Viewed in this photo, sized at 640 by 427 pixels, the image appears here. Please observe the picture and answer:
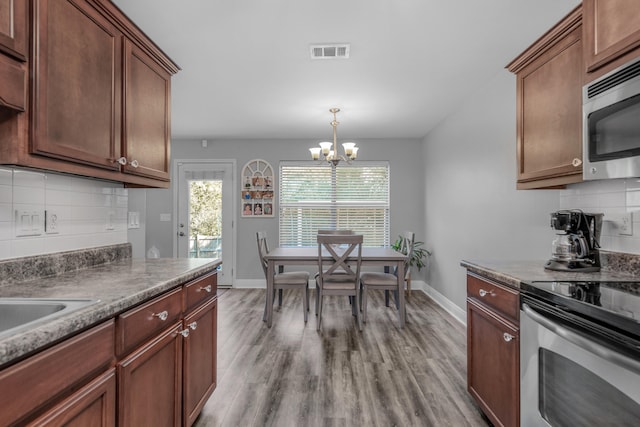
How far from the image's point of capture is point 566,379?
48.8 inches

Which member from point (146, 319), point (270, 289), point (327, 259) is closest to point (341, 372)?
point (327, 259)

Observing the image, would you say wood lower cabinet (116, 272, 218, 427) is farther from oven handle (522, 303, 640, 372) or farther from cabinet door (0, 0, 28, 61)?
oven handle (522, 303, 640, 372)

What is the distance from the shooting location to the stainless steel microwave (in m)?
1.31

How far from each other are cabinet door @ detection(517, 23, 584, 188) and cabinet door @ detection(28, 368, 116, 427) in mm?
2188

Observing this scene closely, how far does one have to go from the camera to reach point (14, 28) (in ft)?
3.65

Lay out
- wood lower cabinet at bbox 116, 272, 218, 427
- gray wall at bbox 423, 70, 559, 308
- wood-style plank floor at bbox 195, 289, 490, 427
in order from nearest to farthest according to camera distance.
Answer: wood lower cabinet at bbox 116, 272, 218, 427
wood-style plank floor at bbox 195, 289, 490, 427
gray wall at bbox 423, 70, 559, 308

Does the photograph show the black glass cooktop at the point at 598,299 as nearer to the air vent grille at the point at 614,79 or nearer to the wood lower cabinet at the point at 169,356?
the air vent grille at the point at 614,79

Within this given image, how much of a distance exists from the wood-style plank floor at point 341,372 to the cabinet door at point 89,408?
3.32 feet

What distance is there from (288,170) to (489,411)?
14.3 ft

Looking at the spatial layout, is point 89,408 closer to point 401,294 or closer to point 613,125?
point 613,125

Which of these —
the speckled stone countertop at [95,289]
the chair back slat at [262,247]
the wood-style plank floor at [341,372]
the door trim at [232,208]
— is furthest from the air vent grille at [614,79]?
the door trim at [232,208]

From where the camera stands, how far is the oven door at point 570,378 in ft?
3.23

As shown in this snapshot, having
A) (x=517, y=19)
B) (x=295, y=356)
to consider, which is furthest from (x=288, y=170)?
(x=517, y=19)

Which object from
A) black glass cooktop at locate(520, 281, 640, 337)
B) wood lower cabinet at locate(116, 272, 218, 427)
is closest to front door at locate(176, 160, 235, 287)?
wood lower cabinet at locate(116, 272, 218, 427)
